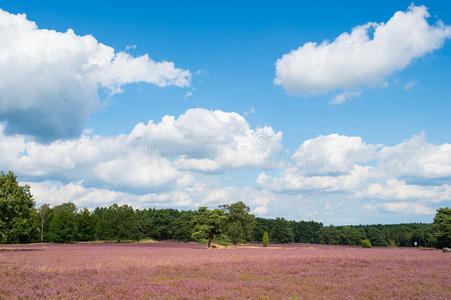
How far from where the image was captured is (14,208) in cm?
4412

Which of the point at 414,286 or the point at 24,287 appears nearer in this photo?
the point at 24,287

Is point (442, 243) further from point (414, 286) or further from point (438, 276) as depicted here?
point (414, 286)

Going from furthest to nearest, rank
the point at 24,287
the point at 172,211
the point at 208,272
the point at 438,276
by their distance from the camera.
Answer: the point at 172,211
the point at 208,272
the point at 438,276
the point at 24,287

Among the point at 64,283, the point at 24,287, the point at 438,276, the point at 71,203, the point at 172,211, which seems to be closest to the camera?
the point at 24,287

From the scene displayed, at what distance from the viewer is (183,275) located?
758 inches

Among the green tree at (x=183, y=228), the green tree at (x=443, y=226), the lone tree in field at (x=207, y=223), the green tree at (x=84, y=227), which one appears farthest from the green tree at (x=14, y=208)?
the green tree at (x=443, y=226)

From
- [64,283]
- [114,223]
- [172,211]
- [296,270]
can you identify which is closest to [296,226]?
[172,211]

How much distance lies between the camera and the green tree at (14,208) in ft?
143

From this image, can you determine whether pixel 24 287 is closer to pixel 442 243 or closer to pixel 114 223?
pixel 442 243

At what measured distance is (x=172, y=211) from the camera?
13825 centimetres

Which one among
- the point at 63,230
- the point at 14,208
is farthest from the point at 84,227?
the point at 14,208

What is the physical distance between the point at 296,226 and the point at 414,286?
445ft

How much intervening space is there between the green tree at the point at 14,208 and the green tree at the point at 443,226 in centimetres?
6874

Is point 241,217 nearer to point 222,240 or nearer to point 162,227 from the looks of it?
point 222,240
